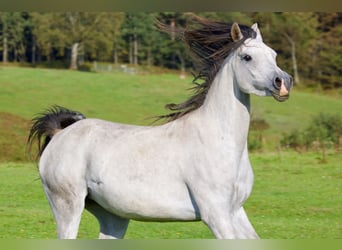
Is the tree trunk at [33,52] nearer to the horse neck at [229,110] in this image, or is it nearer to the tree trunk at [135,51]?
the tree trunk at [135,51]

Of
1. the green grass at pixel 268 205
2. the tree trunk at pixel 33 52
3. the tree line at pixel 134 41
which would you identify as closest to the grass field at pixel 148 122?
the green grass at pixel 268 205

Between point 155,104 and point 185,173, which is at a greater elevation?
point 185,173

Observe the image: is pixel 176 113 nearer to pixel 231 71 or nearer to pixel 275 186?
pixel 231 71

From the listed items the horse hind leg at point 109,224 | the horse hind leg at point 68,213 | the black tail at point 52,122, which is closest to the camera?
the horse hind leg at point 68,213

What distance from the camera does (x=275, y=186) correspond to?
15781 millimetres

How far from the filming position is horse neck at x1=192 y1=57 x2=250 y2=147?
6055mm

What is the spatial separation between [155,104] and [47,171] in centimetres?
2356

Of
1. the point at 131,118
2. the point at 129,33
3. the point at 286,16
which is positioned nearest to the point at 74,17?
the point at 129,33

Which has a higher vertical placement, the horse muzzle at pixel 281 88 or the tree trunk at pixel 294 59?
the horse muzzle at pixel 281 88

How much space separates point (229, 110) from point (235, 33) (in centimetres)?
63

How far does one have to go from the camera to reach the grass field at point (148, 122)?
36.3 feet

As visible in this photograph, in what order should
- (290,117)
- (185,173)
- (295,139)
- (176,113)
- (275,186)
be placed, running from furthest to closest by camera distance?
(290,117) → (295,139) → (275,186) → (176,113) → (185,173)

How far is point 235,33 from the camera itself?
6047 mm

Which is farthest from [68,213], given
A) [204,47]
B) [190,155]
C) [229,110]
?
[204,47]
